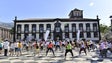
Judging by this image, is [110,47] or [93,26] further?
[93,26]

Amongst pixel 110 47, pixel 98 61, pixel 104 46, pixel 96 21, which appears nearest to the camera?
pixel 98 61

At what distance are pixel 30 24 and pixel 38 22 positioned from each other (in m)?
2.71

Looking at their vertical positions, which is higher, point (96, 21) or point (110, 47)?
point (96, 21)

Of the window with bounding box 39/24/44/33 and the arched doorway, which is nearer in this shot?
the arched doorway

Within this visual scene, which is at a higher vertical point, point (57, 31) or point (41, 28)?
point (41, 28)

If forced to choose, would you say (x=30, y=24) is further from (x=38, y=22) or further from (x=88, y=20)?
(x=88, y=20)

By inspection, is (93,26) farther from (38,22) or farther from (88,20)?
(38,22)

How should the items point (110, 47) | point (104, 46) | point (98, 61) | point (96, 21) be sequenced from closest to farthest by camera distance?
point (98, 61), point (104, 46), point (110, 47), point (96, 21)

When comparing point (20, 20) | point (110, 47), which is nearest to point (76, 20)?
point (20, 20)

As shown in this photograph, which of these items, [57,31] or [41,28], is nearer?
[57,31]

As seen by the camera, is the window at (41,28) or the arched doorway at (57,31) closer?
the arched doorway at (57,31)

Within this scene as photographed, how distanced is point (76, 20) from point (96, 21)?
21.1ft

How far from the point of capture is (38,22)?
240 ft

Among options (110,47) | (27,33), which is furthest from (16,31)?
(110,47)
